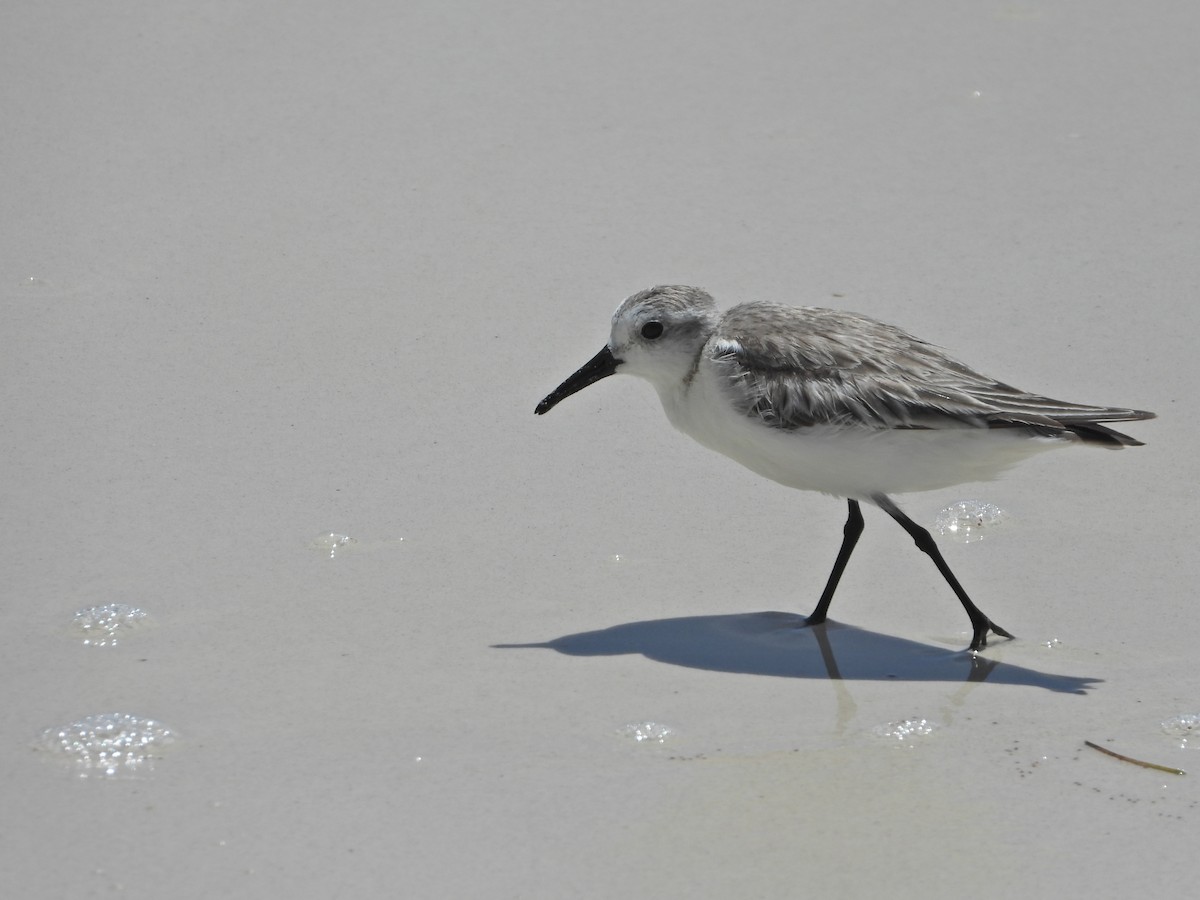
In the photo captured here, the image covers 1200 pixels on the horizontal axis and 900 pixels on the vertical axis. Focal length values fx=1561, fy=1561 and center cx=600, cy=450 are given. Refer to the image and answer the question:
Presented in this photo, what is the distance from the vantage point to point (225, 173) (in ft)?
24.1

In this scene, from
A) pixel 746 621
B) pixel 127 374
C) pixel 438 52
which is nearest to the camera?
pixel 746 621

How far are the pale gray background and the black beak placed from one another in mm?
319

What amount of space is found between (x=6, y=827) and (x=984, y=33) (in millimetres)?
6581

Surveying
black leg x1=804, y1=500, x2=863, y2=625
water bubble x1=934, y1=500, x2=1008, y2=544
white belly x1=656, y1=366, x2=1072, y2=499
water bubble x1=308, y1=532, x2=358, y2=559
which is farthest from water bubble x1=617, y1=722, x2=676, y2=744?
water bubble x1=934, y1=500, x2=1008, y2=544

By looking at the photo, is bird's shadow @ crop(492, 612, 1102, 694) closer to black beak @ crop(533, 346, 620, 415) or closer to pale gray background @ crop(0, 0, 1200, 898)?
pale gray background @ crop(0, 0, 1200, 898)

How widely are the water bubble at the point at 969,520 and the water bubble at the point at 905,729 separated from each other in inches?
48.7

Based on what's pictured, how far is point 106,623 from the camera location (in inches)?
191

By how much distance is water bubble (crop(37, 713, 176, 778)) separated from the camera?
13.7 feet

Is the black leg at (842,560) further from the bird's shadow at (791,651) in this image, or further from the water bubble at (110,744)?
the water bubble at (110,744)

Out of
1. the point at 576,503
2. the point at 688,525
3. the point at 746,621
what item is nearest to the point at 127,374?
the point at 576,503

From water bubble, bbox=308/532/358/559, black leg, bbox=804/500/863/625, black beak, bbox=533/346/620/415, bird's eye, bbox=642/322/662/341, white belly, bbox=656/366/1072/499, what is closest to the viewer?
white belly, bbox=656/366/1072/499

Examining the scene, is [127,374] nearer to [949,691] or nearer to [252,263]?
[252,263]

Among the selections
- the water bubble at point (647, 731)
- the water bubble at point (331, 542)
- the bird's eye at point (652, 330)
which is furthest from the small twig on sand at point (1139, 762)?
the water bubble at point (331, 542)

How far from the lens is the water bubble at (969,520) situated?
18.9 feet
